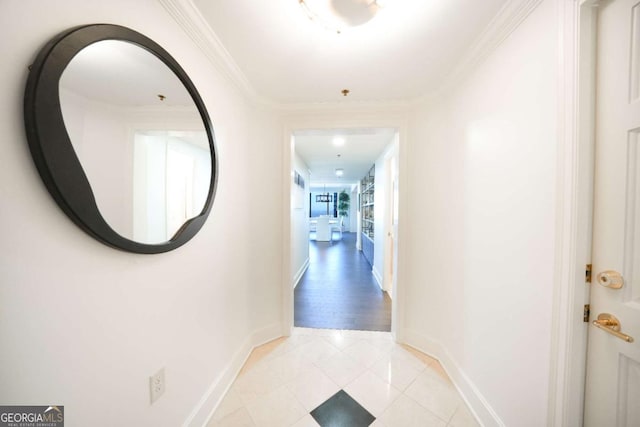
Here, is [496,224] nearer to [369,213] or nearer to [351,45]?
[351,45]

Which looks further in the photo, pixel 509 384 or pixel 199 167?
pixel 199 167

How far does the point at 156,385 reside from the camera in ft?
3.18

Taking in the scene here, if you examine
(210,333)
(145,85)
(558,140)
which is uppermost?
(145,85)

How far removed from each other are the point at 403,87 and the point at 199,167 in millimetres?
1667

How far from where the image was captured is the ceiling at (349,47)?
3.54ft

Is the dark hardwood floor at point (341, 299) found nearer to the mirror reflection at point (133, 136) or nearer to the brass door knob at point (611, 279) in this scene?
the brass door knob at point (611, 279)

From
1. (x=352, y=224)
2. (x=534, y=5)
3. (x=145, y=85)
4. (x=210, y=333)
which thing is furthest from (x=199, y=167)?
(x=352, y=224)

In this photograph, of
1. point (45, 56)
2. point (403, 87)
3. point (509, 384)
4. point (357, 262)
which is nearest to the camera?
point (45, 56)

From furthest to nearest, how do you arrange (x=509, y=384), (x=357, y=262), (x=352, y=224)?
(x=352, y=224) → (x=357, y=262) → (x=509, y=384)

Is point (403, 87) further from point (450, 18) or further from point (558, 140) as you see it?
point (558, 140)

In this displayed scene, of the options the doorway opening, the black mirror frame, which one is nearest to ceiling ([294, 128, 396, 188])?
the doorway opening

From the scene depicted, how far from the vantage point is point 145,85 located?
0.91m

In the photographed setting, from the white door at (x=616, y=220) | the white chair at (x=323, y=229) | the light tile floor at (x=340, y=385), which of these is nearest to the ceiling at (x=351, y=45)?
the white door at (x=616, y=220)

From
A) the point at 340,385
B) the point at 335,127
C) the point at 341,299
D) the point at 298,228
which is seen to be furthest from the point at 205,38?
the point at 341,299
